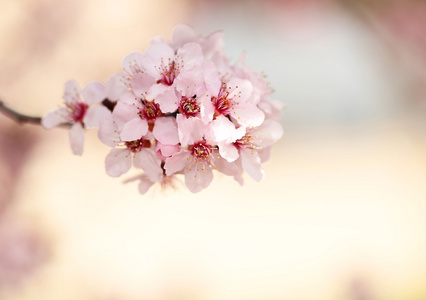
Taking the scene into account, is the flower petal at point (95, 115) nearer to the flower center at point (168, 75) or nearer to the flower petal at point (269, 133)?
the flower center at point (168, 75)

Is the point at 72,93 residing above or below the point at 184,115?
above

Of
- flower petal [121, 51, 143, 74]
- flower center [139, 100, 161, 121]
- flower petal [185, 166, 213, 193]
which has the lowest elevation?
flower petal [185, 166, 213, 193]

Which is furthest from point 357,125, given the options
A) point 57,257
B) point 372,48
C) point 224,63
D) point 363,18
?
point 224,63

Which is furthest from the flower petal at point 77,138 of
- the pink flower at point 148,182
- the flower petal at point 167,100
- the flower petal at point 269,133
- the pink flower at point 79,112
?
the flower petal at point 269,133

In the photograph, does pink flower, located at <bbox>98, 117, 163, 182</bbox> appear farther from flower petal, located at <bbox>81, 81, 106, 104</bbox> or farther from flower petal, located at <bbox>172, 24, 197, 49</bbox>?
flower petal, located at <bbox>172, 24, 197, 49</bbox>

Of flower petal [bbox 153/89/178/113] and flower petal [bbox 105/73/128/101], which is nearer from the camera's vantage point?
flower petal [bbox 153/89/178/113]

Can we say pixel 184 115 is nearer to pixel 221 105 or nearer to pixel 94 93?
pixel 221 105

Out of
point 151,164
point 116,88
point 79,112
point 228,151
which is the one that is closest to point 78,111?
point 79,112

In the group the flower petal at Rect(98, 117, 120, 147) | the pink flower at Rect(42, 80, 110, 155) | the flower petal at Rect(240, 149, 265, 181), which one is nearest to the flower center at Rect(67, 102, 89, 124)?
the pink flower at Rect(42, 80, 110, 155)
